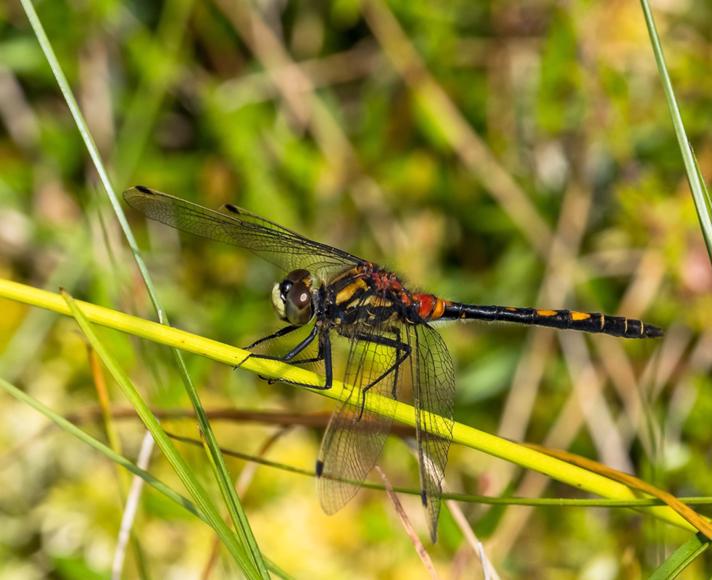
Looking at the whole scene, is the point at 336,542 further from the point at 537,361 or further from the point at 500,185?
the point at 500,185

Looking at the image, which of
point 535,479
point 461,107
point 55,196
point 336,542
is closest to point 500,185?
point 461,107

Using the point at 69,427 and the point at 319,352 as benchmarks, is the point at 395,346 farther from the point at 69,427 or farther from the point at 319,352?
the point at 69,427

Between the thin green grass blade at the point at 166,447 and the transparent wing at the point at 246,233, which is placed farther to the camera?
the transparent wing at the point at 246,233

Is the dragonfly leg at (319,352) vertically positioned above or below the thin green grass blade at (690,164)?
below

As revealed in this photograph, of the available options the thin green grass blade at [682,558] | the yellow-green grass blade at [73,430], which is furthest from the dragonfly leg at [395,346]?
the thin green grass blade at [682,558]

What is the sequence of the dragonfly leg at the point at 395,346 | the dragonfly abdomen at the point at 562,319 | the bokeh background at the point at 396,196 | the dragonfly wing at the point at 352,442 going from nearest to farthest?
the dragonfly wing at the point at 352,442
the dragonfly leg at the point at 395,346
the dragonfly abdomen at the point at 562,319
the bokeh background at the point at 396,196

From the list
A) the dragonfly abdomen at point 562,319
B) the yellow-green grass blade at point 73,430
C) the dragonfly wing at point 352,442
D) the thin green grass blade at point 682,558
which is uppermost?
the dragonfly abdomen at point 562,319

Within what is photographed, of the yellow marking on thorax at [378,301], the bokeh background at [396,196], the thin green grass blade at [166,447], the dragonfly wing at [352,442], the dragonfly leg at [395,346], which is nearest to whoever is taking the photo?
the thin green grass blade at [166,447]

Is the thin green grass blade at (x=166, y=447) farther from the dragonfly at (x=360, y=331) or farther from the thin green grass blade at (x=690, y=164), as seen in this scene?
the thin green grass blade at (x=690, y=164)
